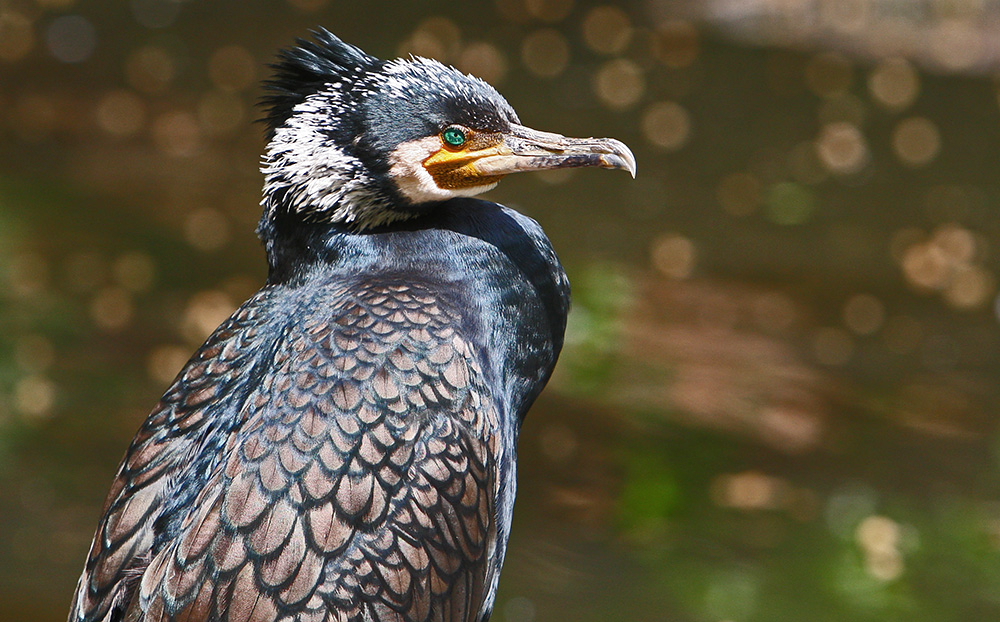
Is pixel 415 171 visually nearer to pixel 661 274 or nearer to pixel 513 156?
pixel 513 156

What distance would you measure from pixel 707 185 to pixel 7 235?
3.06m

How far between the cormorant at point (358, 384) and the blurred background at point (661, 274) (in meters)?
1.42

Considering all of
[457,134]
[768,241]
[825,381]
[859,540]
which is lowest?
[859,540]

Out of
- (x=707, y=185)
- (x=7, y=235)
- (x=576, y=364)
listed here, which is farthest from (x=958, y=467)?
(x=7, y=235)

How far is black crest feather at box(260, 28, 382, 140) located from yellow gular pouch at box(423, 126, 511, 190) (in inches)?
7.7

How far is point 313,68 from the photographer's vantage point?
223cm

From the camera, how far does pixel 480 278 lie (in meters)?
2.30

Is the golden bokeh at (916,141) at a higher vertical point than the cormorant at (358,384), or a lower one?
higher

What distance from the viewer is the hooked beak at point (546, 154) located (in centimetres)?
222

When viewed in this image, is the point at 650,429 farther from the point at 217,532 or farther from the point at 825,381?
the point at 217,532

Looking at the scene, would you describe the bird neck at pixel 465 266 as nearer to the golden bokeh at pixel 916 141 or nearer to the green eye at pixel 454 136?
the green eye at pixel 454 136

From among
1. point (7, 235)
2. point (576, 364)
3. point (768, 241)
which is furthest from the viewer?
point (768, 241)

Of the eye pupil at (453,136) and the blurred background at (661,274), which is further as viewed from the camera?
the blurred background at (661,274)

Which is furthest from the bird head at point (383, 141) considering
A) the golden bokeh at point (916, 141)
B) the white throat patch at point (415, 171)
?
the golden bokeh at point (916, 141)
